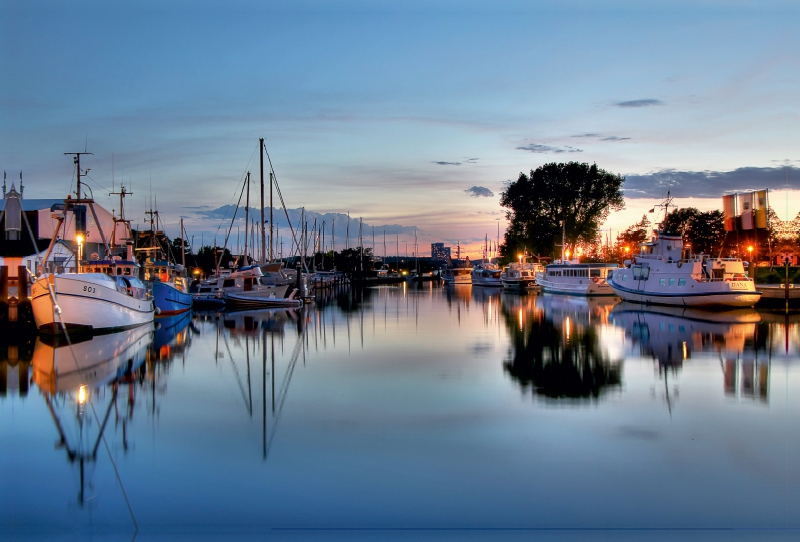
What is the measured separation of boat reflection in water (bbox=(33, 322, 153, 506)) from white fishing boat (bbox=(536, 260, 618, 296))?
37084 mm

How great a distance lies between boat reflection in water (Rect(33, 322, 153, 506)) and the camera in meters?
10.2

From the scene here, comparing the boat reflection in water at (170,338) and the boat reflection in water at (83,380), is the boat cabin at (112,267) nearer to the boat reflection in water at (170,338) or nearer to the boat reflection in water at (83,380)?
the boat reflection in water at (170,338)

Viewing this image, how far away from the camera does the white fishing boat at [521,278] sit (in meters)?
74.3

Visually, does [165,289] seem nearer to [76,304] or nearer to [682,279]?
[76,304]

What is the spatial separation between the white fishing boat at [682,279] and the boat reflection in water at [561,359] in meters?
7.35

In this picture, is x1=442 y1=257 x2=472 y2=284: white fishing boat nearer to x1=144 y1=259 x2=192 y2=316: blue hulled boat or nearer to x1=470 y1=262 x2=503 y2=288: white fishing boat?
x1=470 y1=262 x2=503 y2=288: white fishing boat

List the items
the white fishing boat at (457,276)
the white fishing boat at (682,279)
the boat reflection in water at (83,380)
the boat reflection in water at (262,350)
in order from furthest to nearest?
the white fishing boat at (457,276) < the white fishing boat at (682,279) < the boat reflection in water at (262,350) < the boat reflection in water at (83,380)

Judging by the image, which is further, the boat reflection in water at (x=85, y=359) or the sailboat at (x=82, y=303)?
the sailboat at (x=82, y=303)

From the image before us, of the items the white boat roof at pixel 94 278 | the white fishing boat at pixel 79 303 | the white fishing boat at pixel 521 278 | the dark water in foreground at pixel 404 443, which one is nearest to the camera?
the dark water in foreground at pixel 404 443

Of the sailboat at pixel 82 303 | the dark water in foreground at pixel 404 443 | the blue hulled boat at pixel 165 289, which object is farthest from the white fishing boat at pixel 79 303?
the blue hulled boat at pixel 165 289

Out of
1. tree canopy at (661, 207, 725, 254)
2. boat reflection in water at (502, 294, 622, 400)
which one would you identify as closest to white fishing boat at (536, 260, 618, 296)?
boat reflection in water at (502, 294, 622, 400)

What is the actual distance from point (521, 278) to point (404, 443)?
66.4 metres

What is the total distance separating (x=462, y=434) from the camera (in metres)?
10.4

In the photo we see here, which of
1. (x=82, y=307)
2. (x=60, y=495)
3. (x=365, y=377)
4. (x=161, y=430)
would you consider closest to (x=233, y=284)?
(x=82, y=307)
